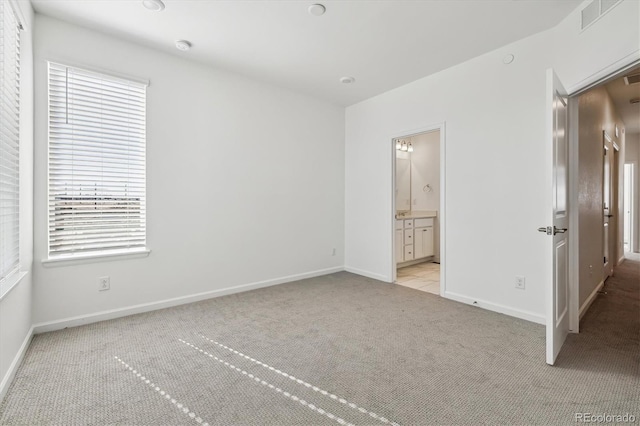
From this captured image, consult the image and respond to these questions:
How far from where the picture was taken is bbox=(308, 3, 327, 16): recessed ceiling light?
8.30 feet

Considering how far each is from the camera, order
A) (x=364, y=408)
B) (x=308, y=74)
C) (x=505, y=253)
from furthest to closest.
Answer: (x=308, y=74)
(x=505, y=253)
(x=364, y=408)

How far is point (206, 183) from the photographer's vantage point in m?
3.65

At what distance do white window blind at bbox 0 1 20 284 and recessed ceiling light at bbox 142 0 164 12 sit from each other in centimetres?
Answer: 85

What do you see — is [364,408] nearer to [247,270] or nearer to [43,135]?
[247,270]

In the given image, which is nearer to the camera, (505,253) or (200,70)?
(505,253)

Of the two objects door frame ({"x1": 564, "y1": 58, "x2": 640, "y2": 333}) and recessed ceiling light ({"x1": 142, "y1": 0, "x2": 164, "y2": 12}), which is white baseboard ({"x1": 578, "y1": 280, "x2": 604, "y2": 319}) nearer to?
door frame ({"x1": 564, "y1": 58, "x2": 640, "y2": 333})

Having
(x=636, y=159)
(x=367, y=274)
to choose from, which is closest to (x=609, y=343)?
(x=367, y=274)

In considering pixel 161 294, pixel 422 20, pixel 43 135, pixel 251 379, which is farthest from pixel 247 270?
pixel 422 20

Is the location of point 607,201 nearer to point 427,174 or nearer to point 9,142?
point 427,174

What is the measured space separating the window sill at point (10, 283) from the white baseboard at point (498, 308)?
154 inches

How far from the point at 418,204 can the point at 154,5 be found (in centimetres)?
538

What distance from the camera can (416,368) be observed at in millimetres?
2131

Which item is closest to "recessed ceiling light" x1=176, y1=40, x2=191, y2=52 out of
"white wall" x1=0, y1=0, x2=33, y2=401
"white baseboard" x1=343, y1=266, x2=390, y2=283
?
"white wall" x1=0, y1=0, x2=33, y2=401

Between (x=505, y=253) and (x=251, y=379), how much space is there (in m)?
2.74
